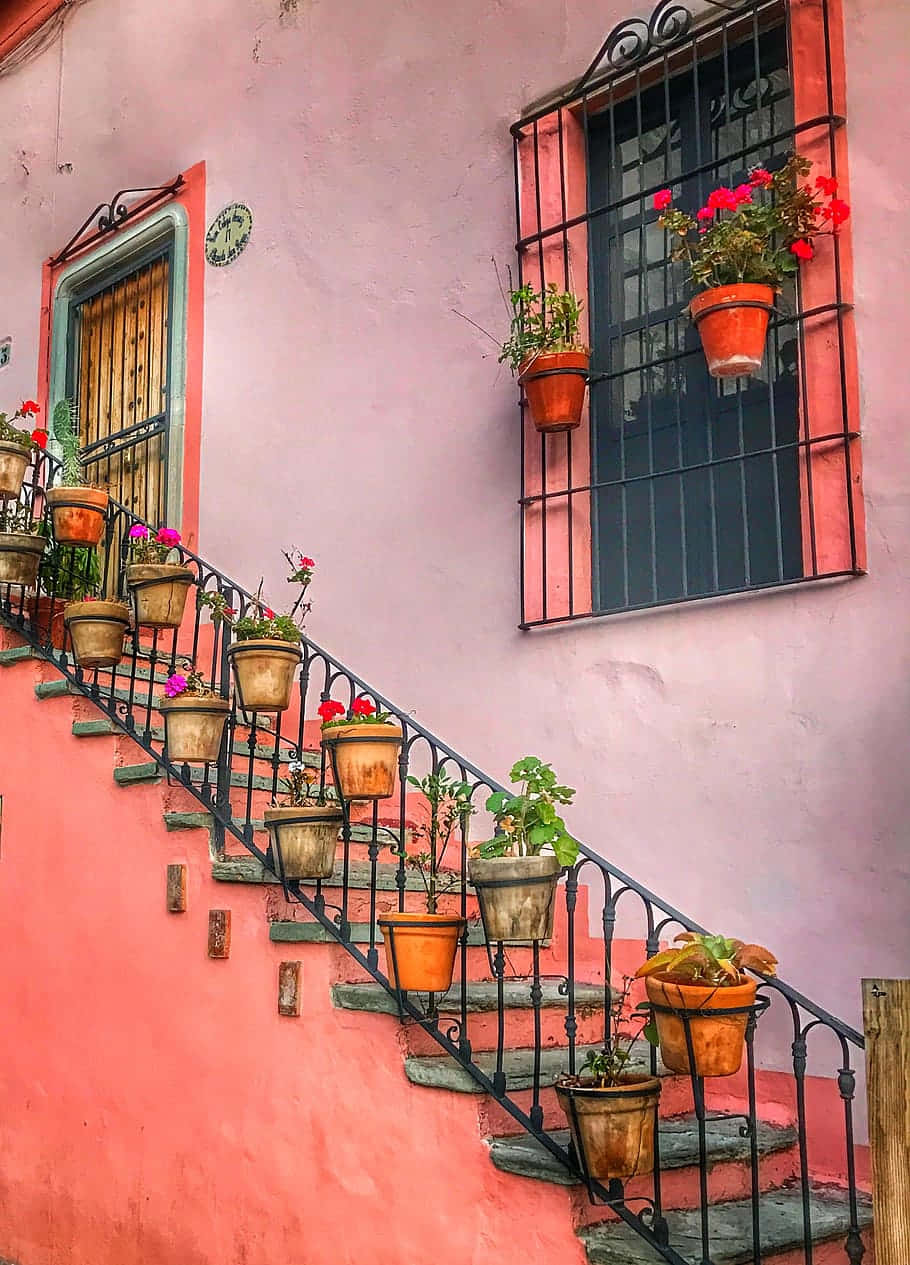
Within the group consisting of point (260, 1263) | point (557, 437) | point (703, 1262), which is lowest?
point (260, 1263)

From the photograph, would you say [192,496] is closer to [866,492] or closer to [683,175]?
[683,175]

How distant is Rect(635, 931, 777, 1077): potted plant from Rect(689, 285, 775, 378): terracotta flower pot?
202cm

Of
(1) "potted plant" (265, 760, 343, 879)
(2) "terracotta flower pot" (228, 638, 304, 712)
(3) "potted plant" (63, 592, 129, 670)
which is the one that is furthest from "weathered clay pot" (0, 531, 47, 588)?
(1) "potted plant" (265, 760, 343, 879)

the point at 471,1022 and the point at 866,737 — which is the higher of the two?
the point at 866,737

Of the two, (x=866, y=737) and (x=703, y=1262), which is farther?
(x=866, y=737)

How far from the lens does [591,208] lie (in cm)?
560

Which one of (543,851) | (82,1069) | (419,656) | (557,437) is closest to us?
(543,851)

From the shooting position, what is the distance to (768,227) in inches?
180

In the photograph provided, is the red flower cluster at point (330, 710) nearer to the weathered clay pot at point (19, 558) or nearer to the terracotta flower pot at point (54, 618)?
the weathered clay pot at point (19, 558)

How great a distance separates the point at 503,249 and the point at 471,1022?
3.22m

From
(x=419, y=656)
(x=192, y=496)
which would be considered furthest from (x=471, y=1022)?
(x=192, y=496)

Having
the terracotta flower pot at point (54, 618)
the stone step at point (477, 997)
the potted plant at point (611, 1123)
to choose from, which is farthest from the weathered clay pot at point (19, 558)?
the potted plant at point (611, 1123)

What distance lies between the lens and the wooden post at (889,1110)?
2.18 meters

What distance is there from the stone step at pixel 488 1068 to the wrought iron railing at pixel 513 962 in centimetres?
1
